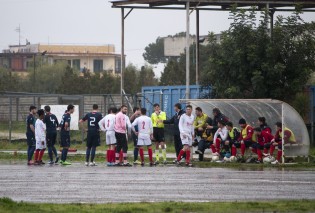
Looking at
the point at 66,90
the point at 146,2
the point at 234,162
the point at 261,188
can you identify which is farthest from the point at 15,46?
the point at 261,188

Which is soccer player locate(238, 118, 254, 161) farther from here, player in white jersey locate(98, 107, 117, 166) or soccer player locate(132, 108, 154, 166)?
player in white jersey locate(98, 107, 117, 166)

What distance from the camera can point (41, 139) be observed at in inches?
1325

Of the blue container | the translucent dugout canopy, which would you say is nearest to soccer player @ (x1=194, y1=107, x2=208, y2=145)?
the translucent dugout canopy

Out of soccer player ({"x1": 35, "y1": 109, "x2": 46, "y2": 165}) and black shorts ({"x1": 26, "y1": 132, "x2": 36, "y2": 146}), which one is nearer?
soccer player ({"x1": 35, "y1": 109, "x2": 46, "y2": 165})

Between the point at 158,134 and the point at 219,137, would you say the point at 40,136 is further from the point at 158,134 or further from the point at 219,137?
the point at 219,137

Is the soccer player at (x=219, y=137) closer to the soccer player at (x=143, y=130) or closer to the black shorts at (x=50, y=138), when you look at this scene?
the soccer player at (x=143, y=130)

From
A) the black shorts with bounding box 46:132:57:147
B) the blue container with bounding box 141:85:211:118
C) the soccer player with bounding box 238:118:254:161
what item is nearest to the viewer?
the soccer player with bounding box 238:118:254:161

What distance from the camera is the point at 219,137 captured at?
3269 centimetres

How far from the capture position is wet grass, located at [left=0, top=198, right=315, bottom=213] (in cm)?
1653

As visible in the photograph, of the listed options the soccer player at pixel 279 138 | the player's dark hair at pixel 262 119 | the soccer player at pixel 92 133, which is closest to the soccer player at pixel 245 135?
the player's dark hair at pixel 262 119

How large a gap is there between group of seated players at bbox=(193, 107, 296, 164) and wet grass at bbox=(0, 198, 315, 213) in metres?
13.7

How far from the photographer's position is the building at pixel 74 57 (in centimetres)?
14412

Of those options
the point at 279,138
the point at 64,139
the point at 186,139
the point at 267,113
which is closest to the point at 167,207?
the point at 279,138

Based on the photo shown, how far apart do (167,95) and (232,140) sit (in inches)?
606
